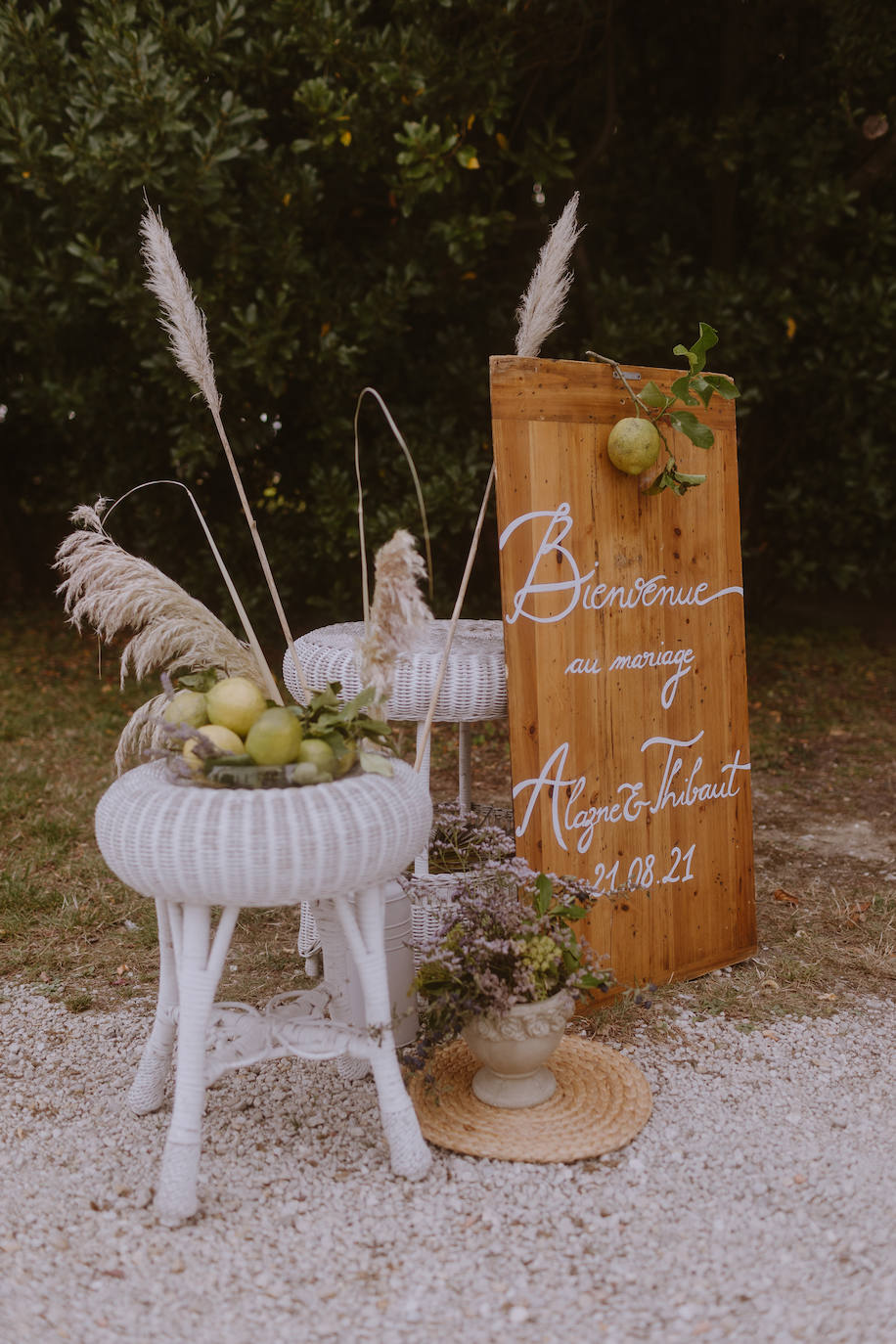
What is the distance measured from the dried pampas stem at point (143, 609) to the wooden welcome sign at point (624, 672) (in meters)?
0.76

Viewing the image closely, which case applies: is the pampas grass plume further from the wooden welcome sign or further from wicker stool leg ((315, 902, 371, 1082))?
wicker stool leg ((315, 902, 371, 1082))

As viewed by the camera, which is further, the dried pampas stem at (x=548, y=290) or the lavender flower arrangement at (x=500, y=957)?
the dried pampas stem at (x=548, y=290)

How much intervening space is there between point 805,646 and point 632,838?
5.74 metres

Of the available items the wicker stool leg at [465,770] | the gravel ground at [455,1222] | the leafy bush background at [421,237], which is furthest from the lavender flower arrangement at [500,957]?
the leafy bush background at [421,237]

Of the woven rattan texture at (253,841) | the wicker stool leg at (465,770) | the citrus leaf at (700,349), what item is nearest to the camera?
Result: the woven rattan texture at (253,841)

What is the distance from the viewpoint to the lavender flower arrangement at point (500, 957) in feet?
8.34

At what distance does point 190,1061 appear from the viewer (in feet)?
7.54

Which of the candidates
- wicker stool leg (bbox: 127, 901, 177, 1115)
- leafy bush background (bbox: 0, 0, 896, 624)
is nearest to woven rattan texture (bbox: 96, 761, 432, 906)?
wicker stool leg (bbox: 127, 901, 177, 1115)

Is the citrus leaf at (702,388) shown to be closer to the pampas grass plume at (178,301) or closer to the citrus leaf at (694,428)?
the citrus leaf at (694,428)

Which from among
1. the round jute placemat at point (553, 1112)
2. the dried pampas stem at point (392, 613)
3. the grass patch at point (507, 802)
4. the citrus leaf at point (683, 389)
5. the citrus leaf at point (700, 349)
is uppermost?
the citrus leaf at point (700, 349)

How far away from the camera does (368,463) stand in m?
7.33

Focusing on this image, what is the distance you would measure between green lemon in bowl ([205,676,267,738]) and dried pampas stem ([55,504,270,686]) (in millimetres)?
223

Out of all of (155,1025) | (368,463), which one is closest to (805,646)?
(368,463)

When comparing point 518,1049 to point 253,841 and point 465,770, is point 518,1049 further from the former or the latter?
point 465,770
